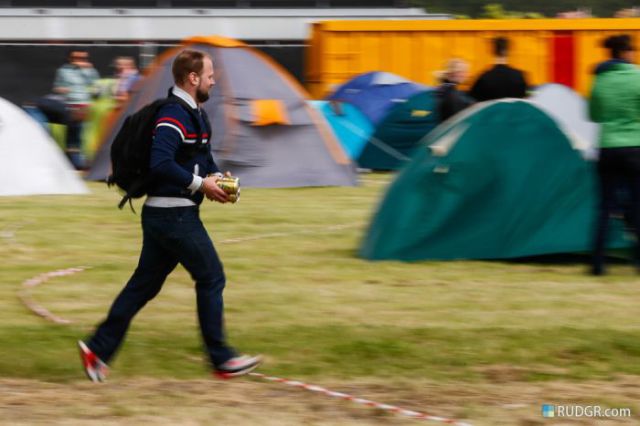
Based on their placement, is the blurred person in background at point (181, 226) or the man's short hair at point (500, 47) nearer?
the blurred person in background at point (181, 226)

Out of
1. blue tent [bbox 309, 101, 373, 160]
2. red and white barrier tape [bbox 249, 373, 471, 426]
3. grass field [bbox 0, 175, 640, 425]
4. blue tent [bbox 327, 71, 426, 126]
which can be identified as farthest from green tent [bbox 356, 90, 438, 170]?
red and white barrier tape [bbox 249, 373, 471, 426]

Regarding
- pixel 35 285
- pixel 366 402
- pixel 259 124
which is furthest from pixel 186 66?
pixel 259 124

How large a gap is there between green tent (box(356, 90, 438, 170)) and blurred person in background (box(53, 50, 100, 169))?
431 centimetres

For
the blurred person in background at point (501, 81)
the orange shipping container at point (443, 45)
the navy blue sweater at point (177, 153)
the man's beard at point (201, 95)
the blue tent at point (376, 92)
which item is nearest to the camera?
the navy blue sweater at point (177, 153)

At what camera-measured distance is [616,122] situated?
984cm

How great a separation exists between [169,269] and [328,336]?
4.41 feet

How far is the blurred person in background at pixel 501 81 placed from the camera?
13539mm

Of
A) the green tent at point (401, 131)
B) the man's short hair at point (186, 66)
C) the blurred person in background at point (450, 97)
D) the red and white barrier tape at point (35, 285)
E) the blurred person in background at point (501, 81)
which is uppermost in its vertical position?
the man's short hair at point (186, 66)

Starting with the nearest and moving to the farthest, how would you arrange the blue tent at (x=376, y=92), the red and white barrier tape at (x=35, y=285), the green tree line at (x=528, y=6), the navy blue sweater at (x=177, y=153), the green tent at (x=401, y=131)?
the navy blue sweater at (x=177, y=153) → the red and white barrier tape at (x=35, y=285) → the green tent at (x=401, y=131) → the blue tent at (x=376, y=92) → the green tree line at (x=528, y=6)

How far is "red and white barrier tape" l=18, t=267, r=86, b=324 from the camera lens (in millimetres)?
8556

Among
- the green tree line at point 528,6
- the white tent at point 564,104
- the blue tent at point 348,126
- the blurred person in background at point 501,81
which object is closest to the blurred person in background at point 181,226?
the blurred person in background at point 501,81

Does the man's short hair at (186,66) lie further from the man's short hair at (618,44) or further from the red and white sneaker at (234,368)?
the man's short hair at (618,44)

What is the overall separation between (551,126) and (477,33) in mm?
12261

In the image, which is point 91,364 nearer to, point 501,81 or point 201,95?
point 201,95
